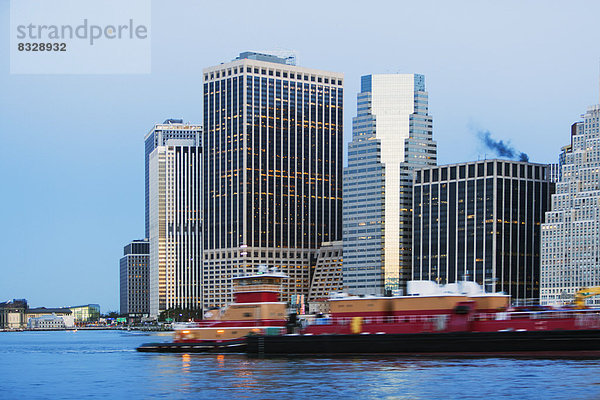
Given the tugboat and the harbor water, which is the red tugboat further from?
the tugboat

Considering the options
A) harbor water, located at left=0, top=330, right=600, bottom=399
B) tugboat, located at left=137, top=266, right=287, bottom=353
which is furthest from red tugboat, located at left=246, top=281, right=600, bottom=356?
tugboat, located at left=137, top=266, right=287, bottom=353

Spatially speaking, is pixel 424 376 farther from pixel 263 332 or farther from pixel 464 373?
pixel 263 332

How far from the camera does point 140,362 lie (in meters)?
97.9

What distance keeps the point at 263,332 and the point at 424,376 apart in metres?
28.3

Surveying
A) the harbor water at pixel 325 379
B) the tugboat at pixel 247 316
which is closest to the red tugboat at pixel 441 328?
the harbor water at pixel 325 379

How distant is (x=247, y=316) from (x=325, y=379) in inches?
1129

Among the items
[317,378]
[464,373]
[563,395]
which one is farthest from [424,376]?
[563,395]

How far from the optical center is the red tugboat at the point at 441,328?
78.8 meters

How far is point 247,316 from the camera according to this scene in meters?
95.3

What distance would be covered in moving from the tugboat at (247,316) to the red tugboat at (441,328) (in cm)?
383

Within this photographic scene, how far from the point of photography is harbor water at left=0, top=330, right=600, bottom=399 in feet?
197

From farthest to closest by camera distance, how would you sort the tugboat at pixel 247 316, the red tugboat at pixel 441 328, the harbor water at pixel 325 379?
the tugboat at pixel 247 316, the red tugboat at pixel 441 328, the harbor water at pixel 325 379

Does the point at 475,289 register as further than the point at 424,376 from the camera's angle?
Yes

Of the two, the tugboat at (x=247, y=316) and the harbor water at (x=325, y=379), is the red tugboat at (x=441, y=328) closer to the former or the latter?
the harbor water at (x=325, y=379)
